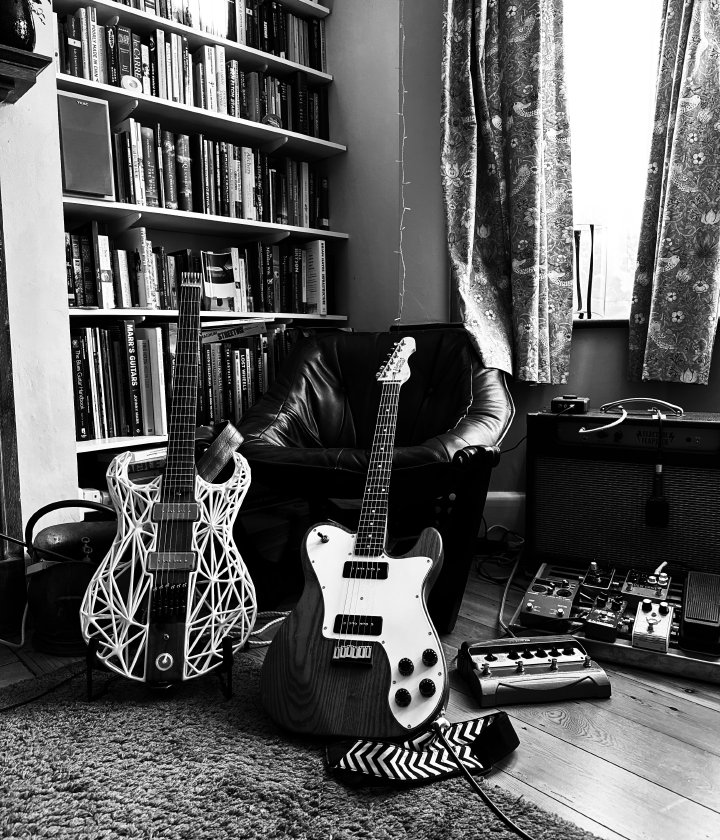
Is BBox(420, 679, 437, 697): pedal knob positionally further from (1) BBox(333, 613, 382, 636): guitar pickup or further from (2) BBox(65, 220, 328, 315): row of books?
(2) BBox(65, 220, 328, 315): row of books

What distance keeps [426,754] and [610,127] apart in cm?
209

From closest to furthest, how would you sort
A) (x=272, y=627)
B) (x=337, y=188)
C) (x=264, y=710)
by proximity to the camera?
(x=264, y=710) < (x=272, y=627) < (x=337, y=188)

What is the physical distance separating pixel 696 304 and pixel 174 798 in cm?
183

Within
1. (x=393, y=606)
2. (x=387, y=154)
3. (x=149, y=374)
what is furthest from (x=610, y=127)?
(x=393, y=606)

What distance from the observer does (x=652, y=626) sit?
4.92 ft

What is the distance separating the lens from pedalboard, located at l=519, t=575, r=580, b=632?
1.59 metres

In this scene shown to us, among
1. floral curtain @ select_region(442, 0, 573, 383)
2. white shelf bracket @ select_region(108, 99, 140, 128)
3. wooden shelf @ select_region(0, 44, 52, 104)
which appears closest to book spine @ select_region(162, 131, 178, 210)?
white shelf bracket @ select_region(108, 99, 140, 128)

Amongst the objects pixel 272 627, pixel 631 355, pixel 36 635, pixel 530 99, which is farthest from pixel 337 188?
pixel 36 635

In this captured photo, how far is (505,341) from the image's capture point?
2.25m

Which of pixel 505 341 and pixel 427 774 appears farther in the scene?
pixel 505 341

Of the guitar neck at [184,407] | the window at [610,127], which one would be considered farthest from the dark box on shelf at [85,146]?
the window at [610,127]

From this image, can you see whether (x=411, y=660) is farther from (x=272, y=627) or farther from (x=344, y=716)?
(x=272, y=627)

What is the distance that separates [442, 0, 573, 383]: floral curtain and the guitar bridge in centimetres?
117

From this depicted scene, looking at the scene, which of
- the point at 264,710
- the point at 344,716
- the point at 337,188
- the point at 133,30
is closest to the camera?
the point at 344,716
